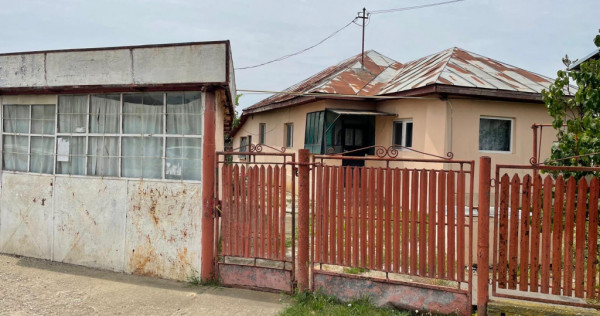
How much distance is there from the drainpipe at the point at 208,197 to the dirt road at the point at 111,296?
0.28m

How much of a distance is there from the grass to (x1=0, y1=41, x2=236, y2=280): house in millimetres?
1436

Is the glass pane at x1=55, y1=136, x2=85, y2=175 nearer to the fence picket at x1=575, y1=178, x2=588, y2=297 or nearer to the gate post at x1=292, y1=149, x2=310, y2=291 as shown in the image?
the gate post at x1=292, y1=149, x2=310, y2=291

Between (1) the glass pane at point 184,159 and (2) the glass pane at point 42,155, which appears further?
(2) the glass pane at point 42,155

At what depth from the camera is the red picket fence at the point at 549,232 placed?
374 cm

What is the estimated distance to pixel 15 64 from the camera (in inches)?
227

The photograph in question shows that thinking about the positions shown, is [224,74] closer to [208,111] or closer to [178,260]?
[208,111]

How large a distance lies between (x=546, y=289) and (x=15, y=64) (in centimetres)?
705

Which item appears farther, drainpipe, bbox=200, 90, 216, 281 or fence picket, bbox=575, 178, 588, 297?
drainpipe, bbox=200, 90, 216, 281

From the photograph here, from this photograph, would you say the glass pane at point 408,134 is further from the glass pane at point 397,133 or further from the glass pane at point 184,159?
the glass pane at point 184,159

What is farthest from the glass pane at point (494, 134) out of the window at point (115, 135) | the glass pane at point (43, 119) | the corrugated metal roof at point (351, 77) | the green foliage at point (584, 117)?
the glass pane at point (43, 119)

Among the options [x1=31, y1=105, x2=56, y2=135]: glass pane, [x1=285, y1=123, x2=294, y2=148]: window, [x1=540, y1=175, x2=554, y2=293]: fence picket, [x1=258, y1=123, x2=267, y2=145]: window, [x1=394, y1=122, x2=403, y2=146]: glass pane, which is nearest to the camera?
[x1=540, y1=175, x2=554, y2=293]: fence picket

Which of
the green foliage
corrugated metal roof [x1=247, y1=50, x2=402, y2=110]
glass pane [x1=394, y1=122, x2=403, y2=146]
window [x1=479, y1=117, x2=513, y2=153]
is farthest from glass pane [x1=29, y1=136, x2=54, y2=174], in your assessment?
window [x1=479, y1=117, x2=513, y2=153]

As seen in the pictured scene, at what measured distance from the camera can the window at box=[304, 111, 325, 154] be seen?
11.8 metres

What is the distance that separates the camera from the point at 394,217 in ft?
14.0
